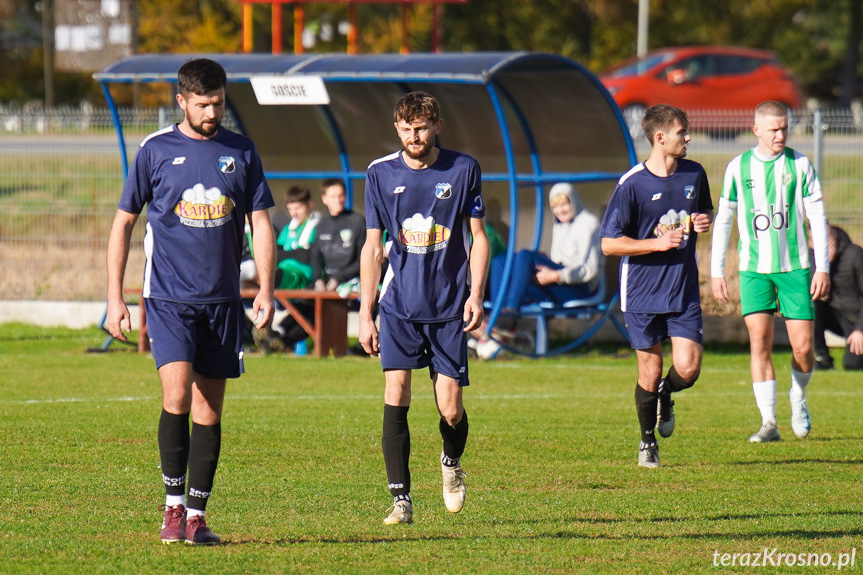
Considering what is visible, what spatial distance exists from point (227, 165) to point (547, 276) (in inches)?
331

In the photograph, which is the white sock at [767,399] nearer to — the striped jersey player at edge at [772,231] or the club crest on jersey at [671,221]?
the striped jersey player at edge at [772,231]

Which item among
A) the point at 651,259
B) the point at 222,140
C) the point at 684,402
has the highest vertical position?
the point at 222,140

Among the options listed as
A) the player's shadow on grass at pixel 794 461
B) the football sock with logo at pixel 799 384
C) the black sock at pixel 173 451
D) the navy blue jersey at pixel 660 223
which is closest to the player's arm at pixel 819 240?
the football sock with logo at pixel 799 384

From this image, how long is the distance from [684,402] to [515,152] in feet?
17.1

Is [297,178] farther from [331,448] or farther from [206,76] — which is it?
[206,76]

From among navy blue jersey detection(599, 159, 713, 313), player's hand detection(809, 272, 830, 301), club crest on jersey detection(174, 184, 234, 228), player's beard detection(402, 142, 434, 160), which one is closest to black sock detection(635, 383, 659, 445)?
navy blue jersey detection(599, 159, 713, 313)

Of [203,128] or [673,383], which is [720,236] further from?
[203,128]

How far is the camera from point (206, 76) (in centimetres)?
522

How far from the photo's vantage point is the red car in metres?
27.3

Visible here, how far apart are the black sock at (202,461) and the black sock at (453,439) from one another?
1.07 m

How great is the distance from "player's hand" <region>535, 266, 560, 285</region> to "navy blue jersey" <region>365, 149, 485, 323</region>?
775 cm

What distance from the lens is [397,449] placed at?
5.75m

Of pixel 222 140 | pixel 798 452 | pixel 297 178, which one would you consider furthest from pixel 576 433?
pixel 297 178

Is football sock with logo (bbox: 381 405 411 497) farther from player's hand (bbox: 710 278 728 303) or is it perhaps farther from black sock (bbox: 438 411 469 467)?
player's hand (bbox: 710 278 728 303)
